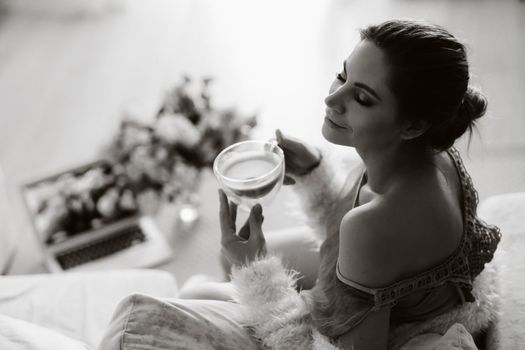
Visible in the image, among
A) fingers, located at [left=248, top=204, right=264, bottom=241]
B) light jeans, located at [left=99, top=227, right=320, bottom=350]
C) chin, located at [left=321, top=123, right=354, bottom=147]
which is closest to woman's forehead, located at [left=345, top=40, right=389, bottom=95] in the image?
chin, located at [left=321, top=123, right=354, bottom=147]

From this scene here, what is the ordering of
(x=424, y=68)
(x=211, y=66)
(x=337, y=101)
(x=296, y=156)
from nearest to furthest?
(x=424, y=68) → (x=337, y=101) → (x=296, y=156) → (x=211, y=66)

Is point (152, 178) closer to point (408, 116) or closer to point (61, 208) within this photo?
point (61, 208)

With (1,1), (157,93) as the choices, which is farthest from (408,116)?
(1,1)

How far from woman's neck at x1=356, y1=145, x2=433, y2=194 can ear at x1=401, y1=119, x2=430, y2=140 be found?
46 millimetres

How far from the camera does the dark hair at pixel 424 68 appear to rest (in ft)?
3.27

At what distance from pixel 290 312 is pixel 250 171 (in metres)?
0.31

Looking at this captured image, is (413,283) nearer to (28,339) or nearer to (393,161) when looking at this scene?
(393,161)

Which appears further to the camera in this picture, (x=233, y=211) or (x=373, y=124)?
(x=233, y=211)

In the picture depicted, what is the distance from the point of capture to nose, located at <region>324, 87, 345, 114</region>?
109 cm

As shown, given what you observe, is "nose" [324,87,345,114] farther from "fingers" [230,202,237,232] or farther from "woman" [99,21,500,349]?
"fingers" [230,202,237,232]

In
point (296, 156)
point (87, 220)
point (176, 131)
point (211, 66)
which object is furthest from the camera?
point (211, 66)

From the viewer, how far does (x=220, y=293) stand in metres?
1.43

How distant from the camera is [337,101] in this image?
110cm

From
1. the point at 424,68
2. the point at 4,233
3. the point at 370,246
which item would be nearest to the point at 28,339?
the point at 370,246
